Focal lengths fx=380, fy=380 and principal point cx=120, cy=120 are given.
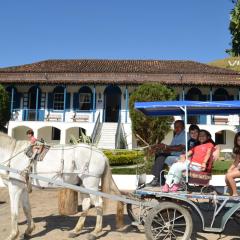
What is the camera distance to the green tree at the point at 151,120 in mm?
24031

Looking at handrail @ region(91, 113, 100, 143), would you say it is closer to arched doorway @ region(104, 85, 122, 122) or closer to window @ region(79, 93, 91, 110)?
arched doorway @ region(104, 85, 122, 122)

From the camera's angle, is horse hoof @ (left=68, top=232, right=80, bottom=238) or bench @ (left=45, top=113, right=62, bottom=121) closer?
horse hoof @ (left=68, top=232, right=80, bottom=238)

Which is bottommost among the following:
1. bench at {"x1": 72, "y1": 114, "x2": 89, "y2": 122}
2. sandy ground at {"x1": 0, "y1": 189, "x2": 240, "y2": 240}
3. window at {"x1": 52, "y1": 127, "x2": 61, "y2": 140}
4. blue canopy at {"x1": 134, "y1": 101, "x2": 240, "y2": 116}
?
sandy ground at {"x1": 0, "y1": 189, "x2": 240, "y2": 240}

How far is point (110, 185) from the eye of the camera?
7.51 m

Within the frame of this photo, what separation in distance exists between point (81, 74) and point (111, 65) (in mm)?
4425

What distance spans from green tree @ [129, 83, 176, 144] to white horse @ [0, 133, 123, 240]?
651 inches

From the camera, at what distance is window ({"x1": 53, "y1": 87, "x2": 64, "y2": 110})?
30.5 metres

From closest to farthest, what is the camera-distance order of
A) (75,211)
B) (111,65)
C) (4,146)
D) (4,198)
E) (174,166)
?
(174,166), (4,146), (75,211), (4,198), (111,65)

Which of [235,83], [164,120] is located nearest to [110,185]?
[164,120]

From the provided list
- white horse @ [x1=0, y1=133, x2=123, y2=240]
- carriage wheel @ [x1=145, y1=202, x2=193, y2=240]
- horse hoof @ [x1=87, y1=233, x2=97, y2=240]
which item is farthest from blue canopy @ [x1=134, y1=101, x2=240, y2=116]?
horse hoof @ [x1=87, y1=233, x2=97, y2=240]

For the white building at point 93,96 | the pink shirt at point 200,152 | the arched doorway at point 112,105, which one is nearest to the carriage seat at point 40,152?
the pink shirt at point 200,152

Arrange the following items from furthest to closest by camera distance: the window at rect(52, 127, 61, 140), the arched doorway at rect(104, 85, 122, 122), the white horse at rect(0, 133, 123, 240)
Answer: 1. the arched doorway at rect(104, 85, 122, 122)
2. the window at rect(52, 127, 61, 140)
3. the white horse at rect(0, 133, 123, 240)

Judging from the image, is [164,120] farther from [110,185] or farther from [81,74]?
[110,185]

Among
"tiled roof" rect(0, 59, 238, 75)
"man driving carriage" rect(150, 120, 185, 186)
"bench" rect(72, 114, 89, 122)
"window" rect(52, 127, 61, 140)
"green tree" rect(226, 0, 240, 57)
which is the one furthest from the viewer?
"tiled roof" rect(0, 59, 238, 75)
